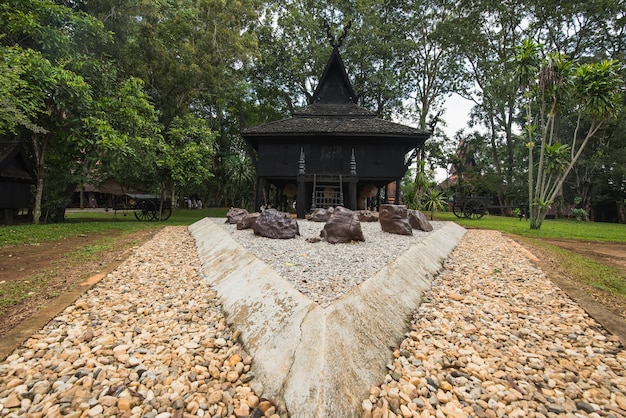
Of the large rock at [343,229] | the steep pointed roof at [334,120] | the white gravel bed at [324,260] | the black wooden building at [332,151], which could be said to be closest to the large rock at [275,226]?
the white gravel bed at [324,260]

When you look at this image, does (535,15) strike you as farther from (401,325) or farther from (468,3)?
(401,325)

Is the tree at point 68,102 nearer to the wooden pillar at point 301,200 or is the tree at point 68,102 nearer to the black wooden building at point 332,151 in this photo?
the black wooden building at point 332,151

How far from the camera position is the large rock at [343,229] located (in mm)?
5566

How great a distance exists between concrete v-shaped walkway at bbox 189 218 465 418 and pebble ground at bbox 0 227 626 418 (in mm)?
96

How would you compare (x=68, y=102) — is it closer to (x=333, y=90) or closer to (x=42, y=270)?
(x=42, y=270)

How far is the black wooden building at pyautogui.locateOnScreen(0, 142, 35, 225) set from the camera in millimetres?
11023

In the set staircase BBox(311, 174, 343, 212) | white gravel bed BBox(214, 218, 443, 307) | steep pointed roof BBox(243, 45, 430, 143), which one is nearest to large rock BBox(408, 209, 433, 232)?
white gravel bed BBox(214, 218, 443, 307)

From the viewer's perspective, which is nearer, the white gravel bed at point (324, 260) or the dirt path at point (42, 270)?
the white gravel bed at point (324, 260)

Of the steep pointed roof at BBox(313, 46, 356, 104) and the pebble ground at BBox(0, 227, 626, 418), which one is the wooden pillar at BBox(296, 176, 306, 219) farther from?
the pebble ground at BBox(0, 227, 626, 418)

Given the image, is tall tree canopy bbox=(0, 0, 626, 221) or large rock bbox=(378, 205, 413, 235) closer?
large rock bbox=(378, 205, 413, 235)

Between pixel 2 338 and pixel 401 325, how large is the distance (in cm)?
336

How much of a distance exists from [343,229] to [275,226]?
1.48 meters

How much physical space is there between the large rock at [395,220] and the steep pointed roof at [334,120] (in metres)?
5.85

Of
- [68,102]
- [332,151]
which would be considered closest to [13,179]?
[68,102]
